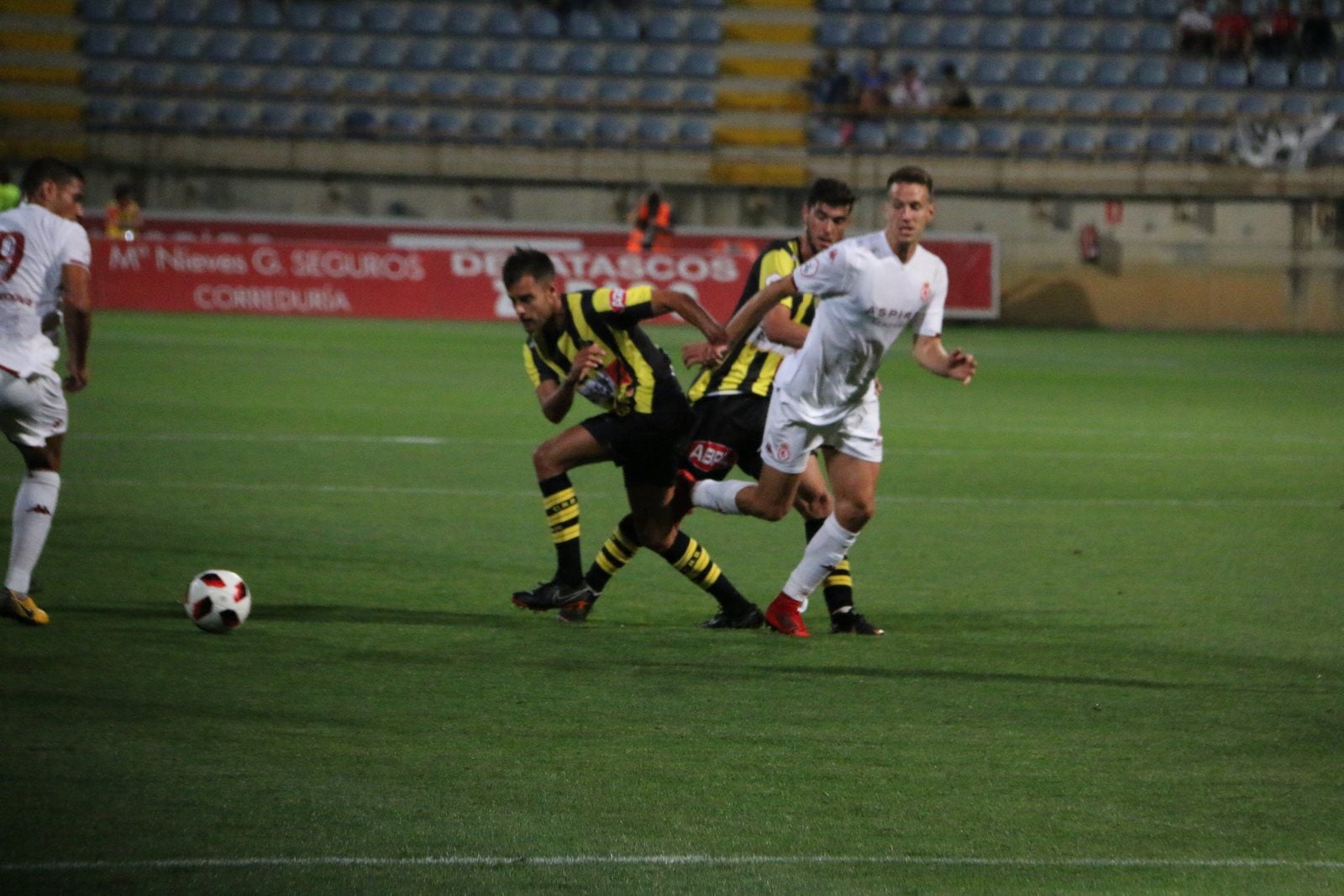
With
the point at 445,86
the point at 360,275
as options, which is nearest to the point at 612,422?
the point at 360,275

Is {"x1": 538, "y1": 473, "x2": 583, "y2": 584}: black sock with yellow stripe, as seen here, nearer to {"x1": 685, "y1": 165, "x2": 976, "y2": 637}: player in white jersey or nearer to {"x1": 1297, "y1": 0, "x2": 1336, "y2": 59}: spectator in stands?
{"x1": 685, "y1": 165, "x2": 976, "y2": 637}: player in white jersey

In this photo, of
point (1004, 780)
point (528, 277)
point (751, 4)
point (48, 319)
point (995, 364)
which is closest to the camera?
point (1004, 780)

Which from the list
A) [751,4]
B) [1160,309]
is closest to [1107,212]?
[1160,309]

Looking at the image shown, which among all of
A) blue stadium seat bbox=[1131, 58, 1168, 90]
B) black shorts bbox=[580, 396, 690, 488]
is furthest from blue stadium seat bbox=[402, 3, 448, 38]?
black shorts bbox=[580, 396, 690, 488]

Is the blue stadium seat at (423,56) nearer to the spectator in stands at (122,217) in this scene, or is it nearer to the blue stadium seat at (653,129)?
the blue stadium seat at (653,129)

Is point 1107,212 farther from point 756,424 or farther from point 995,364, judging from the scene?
point 756,424

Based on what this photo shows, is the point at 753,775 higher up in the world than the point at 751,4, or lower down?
lower down

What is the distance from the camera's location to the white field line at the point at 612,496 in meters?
10.3

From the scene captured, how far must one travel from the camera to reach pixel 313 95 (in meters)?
30.2

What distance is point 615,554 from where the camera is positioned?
7.05 m

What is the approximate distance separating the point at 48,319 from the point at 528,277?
200 centimetres

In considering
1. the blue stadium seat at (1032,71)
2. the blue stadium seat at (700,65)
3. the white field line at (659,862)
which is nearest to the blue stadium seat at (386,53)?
the blue stadium seat at (700,65)

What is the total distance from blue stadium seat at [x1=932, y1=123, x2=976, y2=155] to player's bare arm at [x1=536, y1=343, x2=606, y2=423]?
77.8ft

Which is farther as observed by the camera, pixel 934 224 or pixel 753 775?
pixel 934 224
